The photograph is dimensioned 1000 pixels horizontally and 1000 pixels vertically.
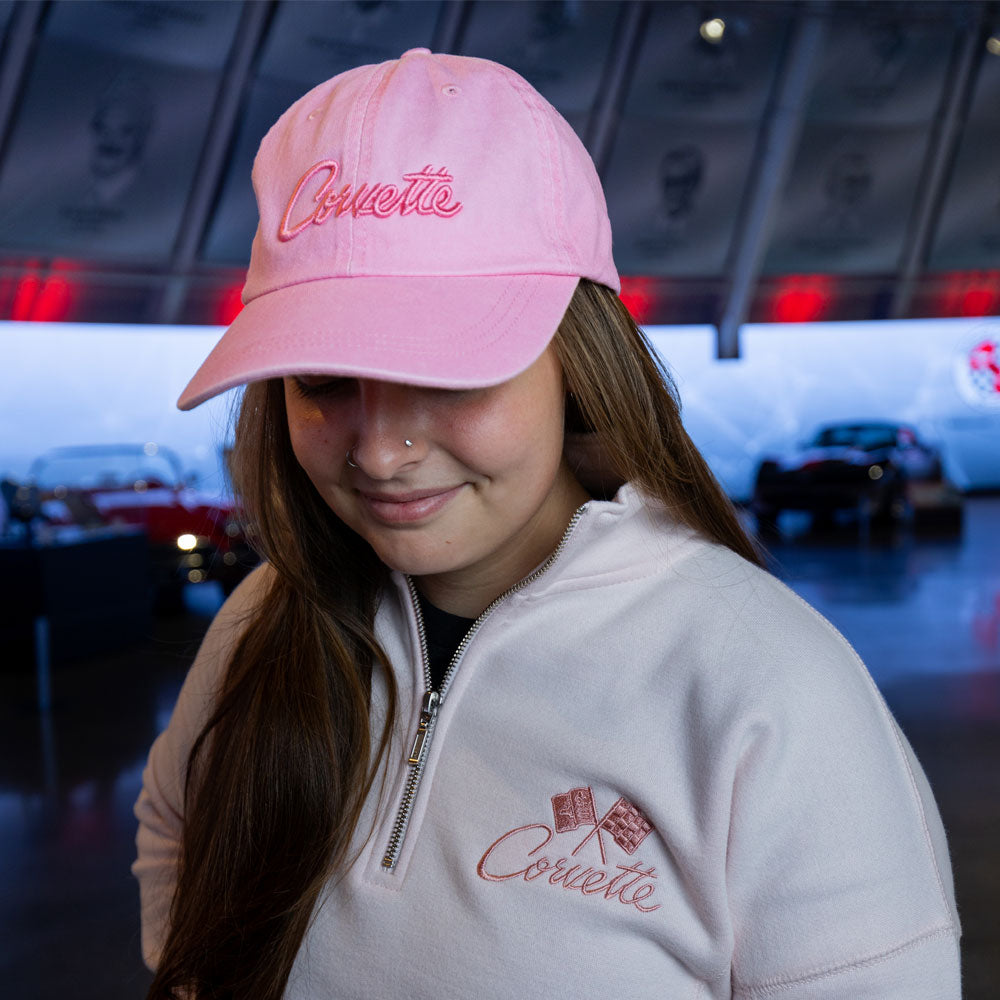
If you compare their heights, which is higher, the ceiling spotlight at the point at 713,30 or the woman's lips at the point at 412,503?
the ceiling spotlight at the point at 713,30

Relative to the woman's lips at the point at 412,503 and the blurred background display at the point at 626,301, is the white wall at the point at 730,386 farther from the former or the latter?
the woman's lips at the point at 412,503

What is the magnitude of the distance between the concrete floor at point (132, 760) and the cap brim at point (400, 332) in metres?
0.55

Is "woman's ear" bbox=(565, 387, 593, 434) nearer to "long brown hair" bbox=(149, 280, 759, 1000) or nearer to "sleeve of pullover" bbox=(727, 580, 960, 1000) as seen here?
"long brown hair" bbox=(149, 280, 759, 1000)

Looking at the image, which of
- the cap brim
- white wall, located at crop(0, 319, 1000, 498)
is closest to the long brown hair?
the cap brim

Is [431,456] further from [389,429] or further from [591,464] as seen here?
[591,464]

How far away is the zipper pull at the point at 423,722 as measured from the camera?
101cm

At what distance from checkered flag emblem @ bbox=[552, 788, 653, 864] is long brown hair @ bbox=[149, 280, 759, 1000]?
0.21 meters

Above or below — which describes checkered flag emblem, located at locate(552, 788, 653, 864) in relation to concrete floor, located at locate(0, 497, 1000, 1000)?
above

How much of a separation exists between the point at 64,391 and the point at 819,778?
9.16 meters

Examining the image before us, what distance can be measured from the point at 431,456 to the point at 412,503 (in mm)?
44

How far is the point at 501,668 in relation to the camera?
101cm

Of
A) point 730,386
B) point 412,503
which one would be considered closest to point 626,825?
point 412,503

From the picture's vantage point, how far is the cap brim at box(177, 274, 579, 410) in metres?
0.79

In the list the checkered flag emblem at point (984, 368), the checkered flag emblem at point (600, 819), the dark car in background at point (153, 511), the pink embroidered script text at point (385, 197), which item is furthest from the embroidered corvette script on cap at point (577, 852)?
the checkered flag emblem at point (984, 368)
